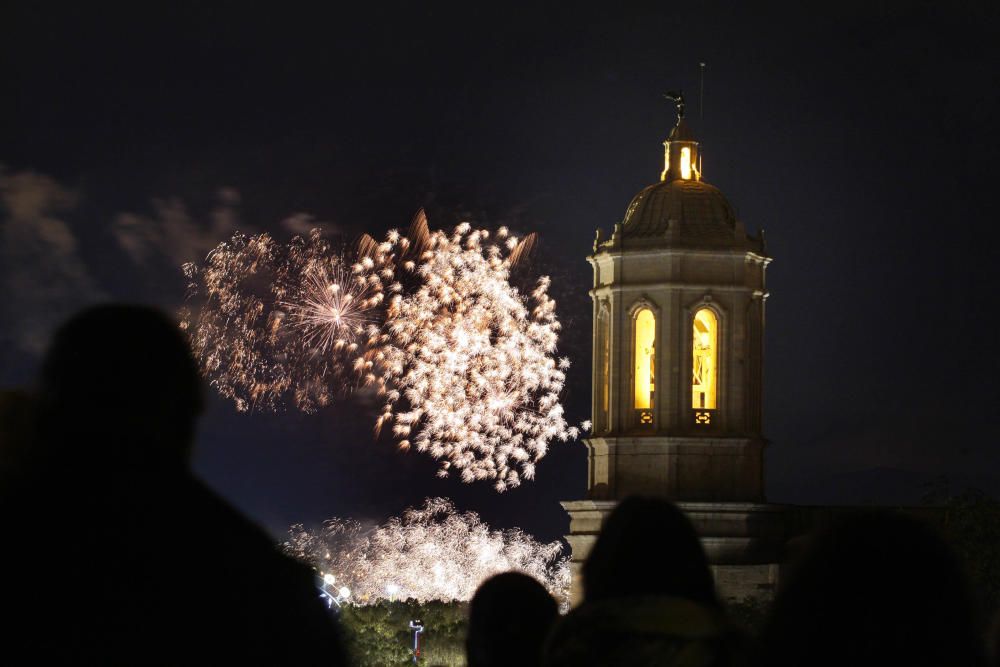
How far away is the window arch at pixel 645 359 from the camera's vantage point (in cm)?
5022

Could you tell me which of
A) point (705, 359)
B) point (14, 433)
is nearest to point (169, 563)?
point (14, 433)

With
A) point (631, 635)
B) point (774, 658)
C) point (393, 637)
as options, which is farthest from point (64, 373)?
point (393, 637)

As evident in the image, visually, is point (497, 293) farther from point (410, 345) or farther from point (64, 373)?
point (64, 373)

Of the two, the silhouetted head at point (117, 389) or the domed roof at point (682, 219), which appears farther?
the domed roof at point (682, 219)

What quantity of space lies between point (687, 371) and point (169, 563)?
4476 centimetres

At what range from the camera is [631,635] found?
7.64 metres

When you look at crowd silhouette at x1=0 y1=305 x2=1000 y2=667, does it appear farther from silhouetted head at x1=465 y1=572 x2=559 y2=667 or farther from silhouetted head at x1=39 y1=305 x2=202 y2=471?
silhouetted head at x1=465 y1=572 x2=559 y2=667

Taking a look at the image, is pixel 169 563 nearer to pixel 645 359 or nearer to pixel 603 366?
pixel 645 359

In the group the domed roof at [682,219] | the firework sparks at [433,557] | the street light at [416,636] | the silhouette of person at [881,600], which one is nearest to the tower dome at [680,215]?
the domed roof at [682,219]

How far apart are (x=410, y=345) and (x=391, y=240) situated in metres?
2.48

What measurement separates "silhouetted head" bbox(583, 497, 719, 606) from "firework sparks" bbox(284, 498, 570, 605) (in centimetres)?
5236

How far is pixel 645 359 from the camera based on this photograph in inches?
1983

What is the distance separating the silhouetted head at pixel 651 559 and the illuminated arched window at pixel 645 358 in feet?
139

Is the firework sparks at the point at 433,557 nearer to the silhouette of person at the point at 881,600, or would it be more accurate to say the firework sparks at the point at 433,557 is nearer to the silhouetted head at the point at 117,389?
the silhouette of person at the point at 881,600
